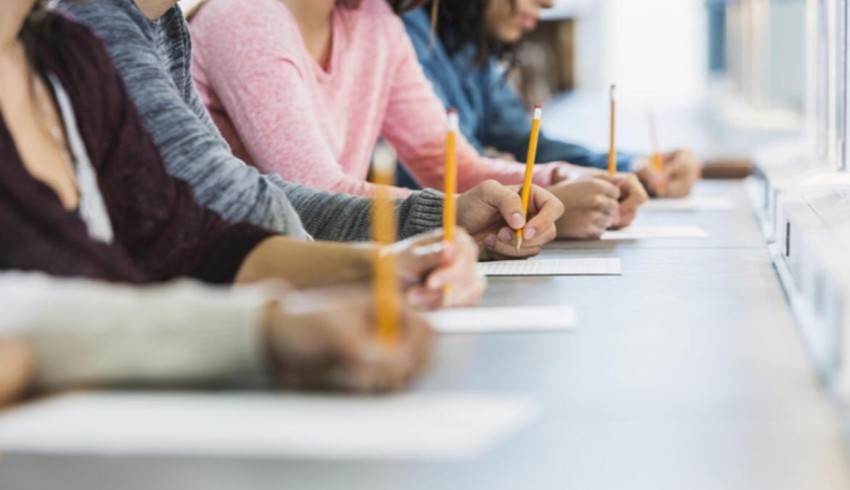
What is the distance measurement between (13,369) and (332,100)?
50.2 inches

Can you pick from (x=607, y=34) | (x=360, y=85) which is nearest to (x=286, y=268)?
(x=360, y=85)

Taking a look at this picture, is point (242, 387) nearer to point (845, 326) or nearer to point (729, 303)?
point (845, 326)

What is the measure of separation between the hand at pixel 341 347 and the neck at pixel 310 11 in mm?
1203

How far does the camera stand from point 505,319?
3.59 ft

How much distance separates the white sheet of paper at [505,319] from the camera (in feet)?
3.46

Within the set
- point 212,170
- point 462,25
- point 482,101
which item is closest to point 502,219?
point 212,170

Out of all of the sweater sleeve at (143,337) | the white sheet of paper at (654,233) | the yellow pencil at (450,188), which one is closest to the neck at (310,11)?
the white sheet of paper at (654,233)

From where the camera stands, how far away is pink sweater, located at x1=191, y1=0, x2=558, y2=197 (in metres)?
1.76

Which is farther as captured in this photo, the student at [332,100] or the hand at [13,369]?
the student at [332,100]

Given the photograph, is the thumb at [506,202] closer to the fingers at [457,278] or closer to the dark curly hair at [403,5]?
the fingers at [457,278]

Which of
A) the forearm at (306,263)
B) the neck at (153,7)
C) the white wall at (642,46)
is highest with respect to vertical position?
the neck at (153,7)

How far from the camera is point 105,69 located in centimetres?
117

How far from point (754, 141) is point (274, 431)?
3939mm

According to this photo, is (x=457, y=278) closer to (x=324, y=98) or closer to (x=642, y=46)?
(x=324, y=98)
